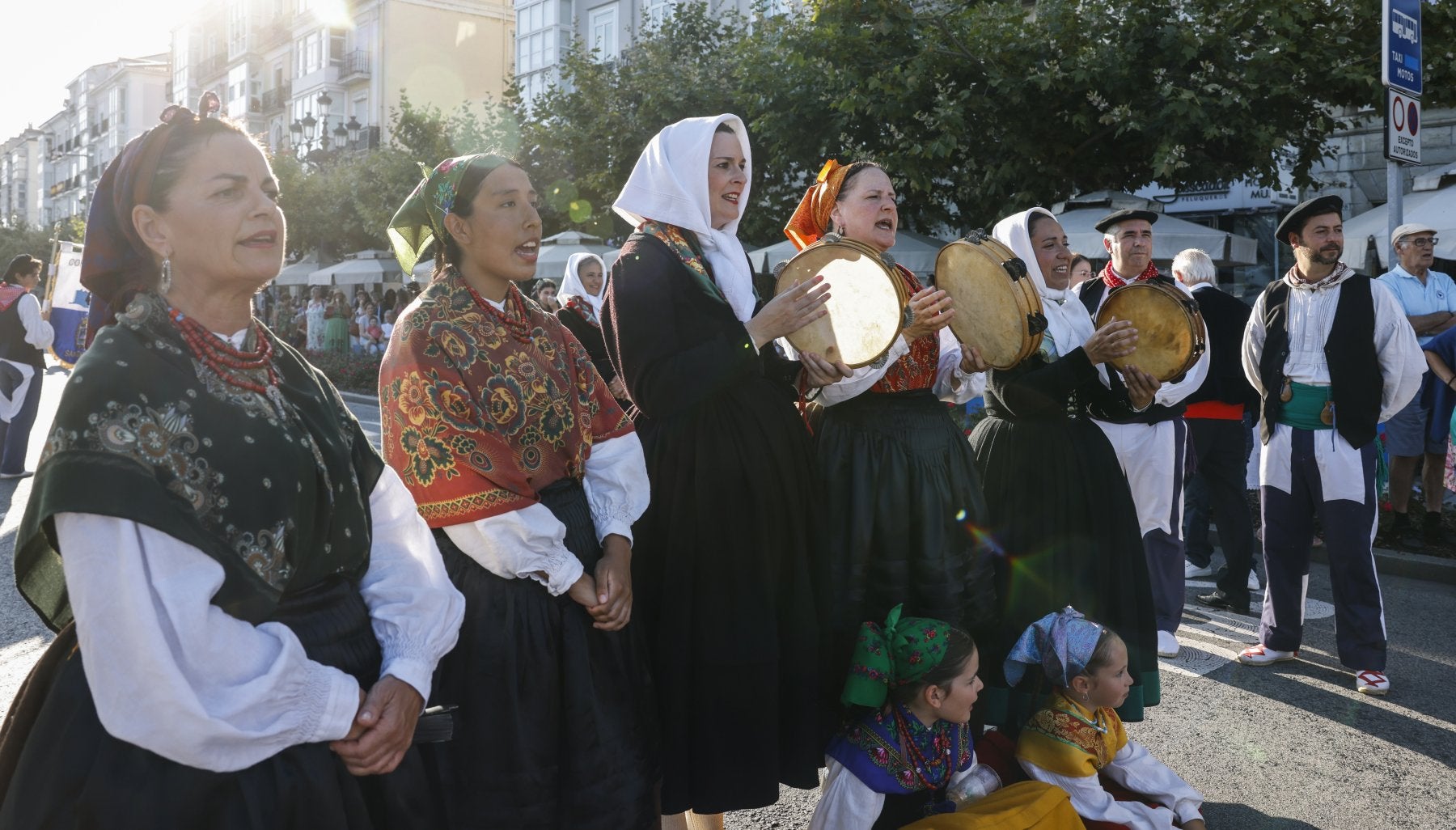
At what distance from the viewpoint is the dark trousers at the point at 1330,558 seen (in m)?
4.76

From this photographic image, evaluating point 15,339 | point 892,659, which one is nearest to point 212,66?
point 15,339

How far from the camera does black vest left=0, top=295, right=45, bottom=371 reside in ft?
→ 33.7

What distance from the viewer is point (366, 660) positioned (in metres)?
1.95

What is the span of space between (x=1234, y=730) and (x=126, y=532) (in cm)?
412

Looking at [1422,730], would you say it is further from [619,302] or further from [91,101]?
[91,101]

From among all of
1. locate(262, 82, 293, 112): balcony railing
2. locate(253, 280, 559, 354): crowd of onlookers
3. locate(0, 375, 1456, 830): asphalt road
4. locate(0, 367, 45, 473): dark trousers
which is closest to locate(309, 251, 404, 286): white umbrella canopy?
locate(253, 280, 559, 354): crowd of onlookers

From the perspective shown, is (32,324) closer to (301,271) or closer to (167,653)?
(167,653)

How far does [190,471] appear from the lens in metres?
1.65

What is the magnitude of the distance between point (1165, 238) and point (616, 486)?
10.5m

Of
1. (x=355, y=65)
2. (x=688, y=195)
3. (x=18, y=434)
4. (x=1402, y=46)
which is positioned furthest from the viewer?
(x=355, y=65)

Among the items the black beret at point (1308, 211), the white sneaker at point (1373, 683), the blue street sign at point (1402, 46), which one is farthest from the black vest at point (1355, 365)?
the blue street sign at point (1402, 46)

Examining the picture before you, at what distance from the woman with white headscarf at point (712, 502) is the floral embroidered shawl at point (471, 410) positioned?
14.8 inches

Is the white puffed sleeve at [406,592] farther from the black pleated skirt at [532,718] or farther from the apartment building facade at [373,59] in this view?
the apartment building facade at [373,59]

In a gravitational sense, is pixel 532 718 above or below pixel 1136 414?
below
